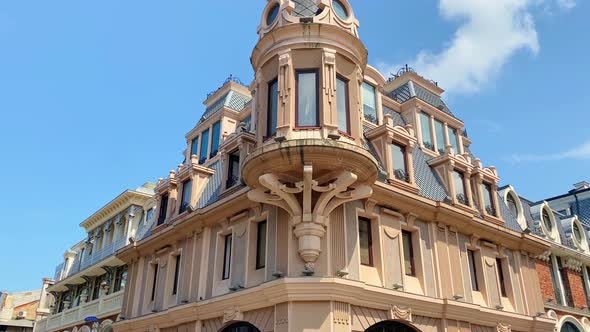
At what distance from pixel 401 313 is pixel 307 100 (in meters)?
7.97

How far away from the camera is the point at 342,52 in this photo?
17.3m

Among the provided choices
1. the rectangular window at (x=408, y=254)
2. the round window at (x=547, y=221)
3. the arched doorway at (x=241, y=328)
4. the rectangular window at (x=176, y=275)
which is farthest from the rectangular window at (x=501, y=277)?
the rectangular window at (x=176, y=275)

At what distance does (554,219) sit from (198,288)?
20921 millimetres

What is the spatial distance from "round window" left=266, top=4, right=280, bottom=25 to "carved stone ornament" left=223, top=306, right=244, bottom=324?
421 inches

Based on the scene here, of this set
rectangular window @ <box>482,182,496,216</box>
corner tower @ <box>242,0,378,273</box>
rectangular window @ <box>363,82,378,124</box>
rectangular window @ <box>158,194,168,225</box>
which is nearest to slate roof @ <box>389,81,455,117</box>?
rectangular window @ <box>363,82,378,124</box>

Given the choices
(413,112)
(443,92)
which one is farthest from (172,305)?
(443,92)

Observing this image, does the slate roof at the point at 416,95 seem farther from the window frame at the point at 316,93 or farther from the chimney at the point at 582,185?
the chimney at the point at 582,185

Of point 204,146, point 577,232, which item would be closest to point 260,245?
point 204,146

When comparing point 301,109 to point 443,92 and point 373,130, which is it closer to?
point 373,130

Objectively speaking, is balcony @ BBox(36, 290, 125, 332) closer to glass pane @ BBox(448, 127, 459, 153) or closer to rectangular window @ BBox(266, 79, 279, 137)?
rectangular window @ BBox(266, 79, 279, 137)

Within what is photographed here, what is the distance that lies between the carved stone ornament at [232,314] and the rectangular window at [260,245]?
161 cm

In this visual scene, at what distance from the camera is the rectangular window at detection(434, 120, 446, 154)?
80.6 feet

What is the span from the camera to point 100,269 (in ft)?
104

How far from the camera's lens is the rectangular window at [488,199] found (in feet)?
75.5
